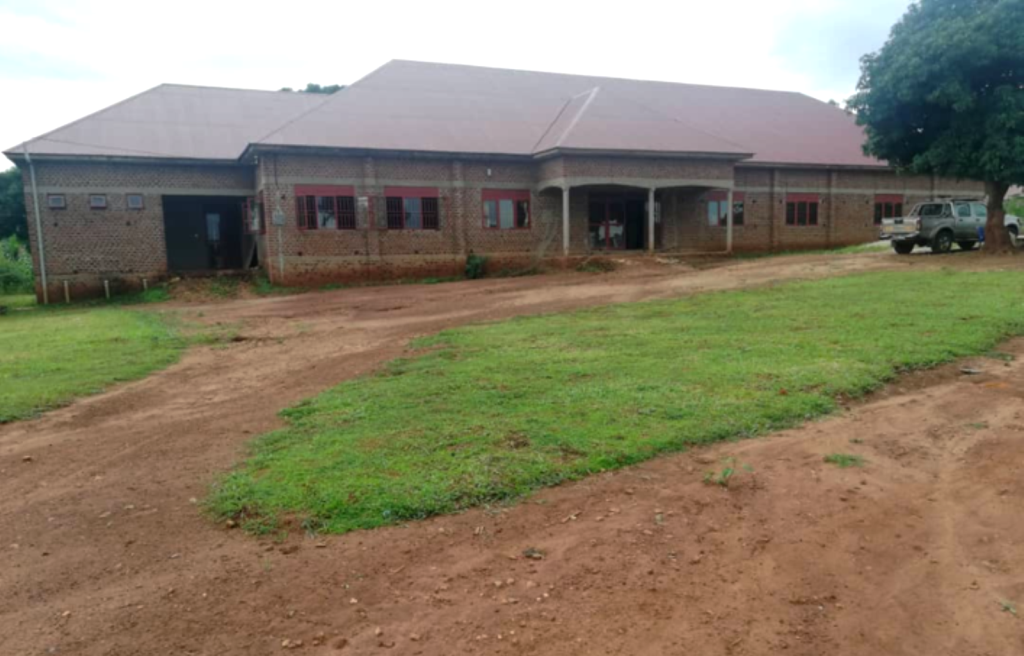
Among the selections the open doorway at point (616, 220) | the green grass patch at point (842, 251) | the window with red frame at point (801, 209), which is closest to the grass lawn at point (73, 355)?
the open doorway at point (616, 220)

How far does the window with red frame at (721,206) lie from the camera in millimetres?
31297

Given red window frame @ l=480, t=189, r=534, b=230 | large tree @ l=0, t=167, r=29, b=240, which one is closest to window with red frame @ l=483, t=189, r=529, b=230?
red window frame @ l=480, t=189, r=534, b=230

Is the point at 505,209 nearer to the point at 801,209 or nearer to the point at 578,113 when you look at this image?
the point at 578,113

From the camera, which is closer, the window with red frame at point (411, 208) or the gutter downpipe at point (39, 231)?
the gutter downpipe at point (39, 231)

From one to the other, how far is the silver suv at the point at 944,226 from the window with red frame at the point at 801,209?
8268 mm

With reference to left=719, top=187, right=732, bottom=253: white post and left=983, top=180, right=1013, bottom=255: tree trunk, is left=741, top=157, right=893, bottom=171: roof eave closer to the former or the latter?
left=719, top=187, right=732, bottom=253: white post

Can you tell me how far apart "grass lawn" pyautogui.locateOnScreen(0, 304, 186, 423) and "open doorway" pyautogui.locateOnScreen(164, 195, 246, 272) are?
10.8m

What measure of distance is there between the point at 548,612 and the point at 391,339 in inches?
363

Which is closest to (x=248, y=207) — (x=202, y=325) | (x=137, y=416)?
(x=202, y=325)

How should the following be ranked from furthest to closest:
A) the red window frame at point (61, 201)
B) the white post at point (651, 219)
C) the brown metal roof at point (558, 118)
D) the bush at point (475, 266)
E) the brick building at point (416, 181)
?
1. the white post at point (651, 219)
2. the bush at point (475, 266)
3. the brown metal roof at point (558, 118)
4. the brick building at point (416, 181)
5. the red window frame at point (61, 201)

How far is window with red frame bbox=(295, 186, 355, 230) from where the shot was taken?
25062mm

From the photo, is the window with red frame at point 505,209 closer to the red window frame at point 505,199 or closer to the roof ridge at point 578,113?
the red window frame at point 505,199

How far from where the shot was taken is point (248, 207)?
93.5 ft

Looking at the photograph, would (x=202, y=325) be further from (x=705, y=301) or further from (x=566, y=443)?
(x=566, y=443)
